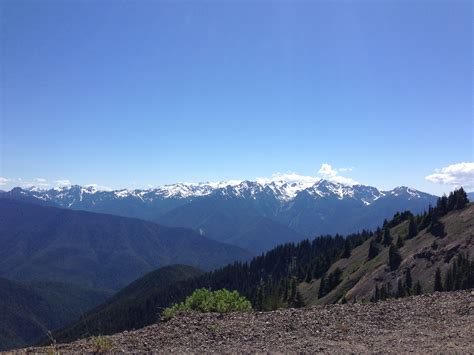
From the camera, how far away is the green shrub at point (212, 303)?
17922 mm

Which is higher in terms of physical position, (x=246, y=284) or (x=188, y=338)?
(x=188, y=338)

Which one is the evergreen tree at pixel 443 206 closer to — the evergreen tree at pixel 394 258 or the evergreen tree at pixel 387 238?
the evergreen tree at pixel 387 238

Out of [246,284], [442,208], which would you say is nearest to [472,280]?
[442,208]

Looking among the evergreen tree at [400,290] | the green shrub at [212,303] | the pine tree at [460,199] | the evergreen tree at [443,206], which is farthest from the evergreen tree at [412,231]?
the green shrub at [212,303]

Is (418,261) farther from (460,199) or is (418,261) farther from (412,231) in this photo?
(460,199)

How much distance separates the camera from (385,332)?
13875 millimetres

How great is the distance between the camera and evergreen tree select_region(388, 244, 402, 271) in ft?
263

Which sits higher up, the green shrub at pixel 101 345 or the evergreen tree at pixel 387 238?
the green shrub at pixel 101 345

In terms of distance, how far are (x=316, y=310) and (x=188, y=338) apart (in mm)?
6115

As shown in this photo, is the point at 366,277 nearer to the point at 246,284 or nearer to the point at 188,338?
the point at 188,338

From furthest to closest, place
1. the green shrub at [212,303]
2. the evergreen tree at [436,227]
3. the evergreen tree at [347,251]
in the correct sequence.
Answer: the evergreen tree at [347,251], the evergreen tree at [436,227], the green shrub at [212,303]

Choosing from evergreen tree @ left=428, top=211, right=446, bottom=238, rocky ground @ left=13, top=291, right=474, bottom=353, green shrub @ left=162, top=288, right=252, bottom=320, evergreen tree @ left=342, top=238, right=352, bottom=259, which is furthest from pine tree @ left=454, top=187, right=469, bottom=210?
green shrub @ left=162, top=288, right=252, bottom=320

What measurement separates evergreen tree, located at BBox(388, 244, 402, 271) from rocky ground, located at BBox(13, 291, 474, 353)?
→ 6662 centimetres

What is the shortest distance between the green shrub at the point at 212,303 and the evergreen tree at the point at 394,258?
6725cm
